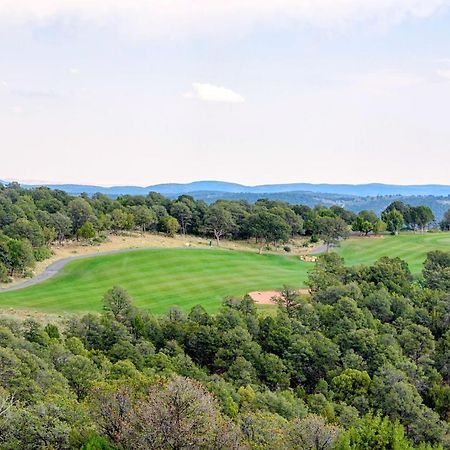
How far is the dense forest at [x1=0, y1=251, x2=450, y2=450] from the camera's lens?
2288 centimetres

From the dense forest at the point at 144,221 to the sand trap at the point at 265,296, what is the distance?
3204cm

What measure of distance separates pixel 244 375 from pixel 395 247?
273ft

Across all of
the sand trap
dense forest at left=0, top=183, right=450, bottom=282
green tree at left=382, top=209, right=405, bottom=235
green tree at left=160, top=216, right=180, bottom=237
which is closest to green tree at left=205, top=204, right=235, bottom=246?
dense forest at left=0, top=183, right=450, bottom=282

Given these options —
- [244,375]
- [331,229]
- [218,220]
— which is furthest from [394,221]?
[244,375]

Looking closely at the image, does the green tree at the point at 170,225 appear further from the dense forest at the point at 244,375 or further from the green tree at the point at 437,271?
the green tree at the point at 437,271

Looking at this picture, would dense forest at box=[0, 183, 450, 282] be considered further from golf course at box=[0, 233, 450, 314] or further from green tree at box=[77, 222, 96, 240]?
golf course at box=[0, 233, 450, 314]

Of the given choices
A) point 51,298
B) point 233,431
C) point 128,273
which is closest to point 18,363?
point 233,431

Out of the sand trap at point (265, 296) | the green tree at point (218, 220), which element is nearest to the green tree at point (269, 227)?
the green tree at point (218, 220)

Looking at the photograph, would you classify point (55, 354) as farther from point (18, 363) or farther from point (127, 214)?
point (127, 214)

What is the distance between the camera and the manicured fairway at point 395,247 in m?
103

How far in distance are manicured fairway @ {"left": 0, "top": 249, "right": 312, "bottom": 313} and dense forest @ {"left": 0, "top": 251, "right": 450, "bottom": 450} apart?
587 inches

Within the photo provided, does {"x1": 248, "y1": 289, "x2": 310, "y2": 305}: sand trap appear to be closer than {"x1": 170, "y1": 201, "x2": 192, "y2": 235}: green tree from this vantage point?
Yes

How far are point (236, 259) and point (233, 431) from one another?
71.5m

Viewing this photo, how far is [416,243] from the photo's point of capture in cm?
11900
